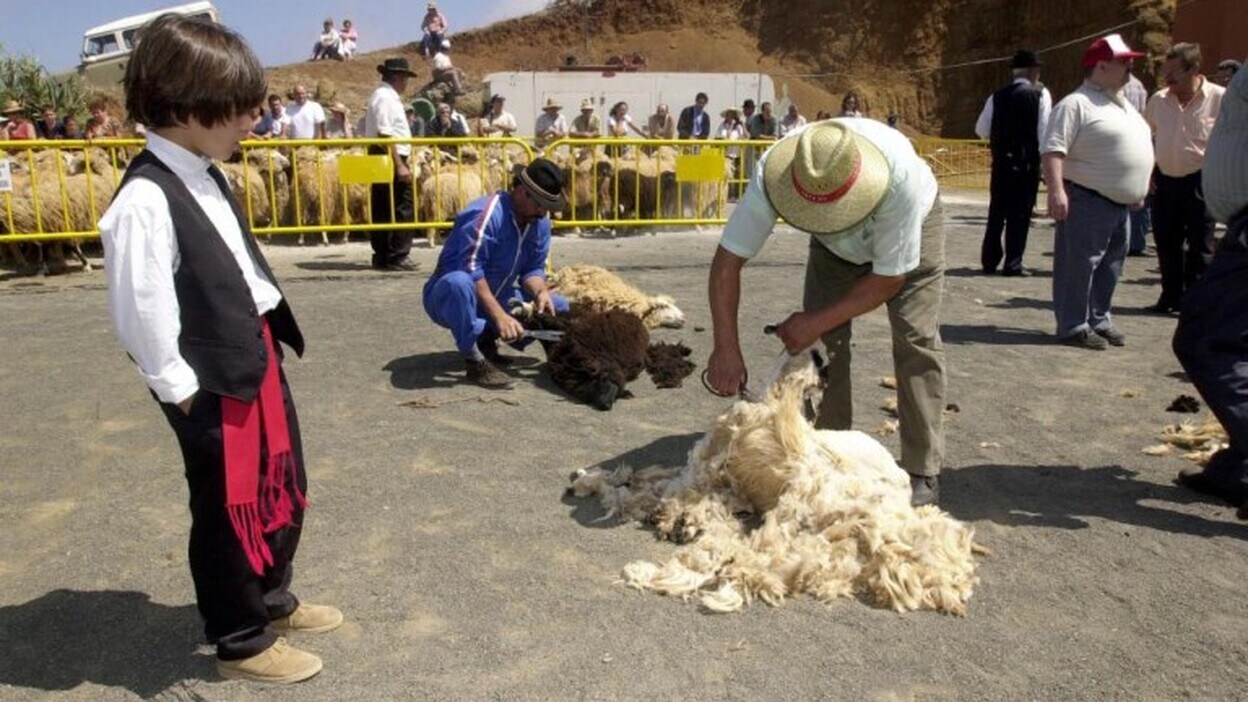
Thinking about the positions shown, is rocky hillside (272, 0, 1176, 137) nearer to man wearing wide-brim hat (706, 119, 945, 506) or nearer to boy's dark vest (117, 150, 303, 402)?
man wearing wide-brim hat (706, 119, 945, 506)

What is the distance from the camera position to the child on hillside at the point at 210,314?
2.38m

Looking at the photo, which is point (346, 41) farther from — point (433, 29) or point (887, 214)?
point (887, 214)

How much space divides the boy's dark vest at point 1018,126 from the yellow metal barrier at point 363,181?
2.79 metres

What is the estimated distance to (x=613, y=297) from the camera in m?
7.32

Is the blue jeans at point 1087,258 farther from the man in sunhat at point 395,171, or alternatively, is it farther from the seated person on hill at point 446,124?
the seated person on hill at point 446,124

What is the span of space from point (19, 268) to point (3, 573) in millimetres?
8205

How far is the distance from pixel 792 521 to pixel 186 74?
252 centimetres

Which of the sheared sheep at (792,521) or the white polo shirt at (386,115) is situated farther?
the white polo shirt at (386,115)

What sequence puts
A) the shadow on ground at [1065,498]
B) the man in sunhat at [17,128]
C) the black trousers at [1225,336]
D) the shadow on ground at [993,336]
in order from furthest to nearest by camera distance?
the man in sunhat at [17,128], the shadow on ground at [993,336], the shadow on ground at [1065,498], the black trousers at [1225,336]

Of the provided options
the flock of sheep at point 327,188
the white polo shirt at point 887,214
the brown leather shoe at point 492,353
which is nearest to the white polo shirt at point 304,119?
the flock of sheep at point 327,188

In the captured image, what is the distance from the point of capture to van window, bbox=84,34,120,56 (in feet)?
83.1

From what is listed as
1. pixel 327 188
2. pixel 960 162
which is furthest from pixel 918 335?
pixel 960 162

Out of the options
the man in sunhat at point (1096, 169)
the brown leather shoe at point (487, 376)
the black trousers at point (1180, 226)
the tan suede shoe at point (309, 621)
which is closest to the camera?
the tan suede shoe at point (309, 621)

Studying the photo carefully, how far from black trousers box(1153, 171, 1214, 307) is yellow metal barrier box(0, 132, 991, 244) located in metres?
4.65
